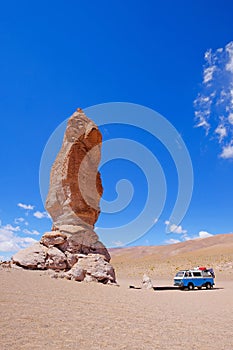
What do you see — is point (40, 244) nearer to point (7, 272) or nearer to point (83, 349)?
point (7, 272)

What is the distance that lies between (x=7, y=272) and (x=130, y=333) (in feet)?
29.1

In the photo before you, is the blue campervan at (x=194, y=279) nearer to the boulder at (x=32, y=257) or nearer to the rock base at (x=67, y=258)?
the rock base at (x=67, y=258)

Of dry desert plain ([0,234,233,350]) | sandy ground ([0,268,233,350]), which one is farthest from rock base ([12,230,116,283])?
sandy ground ([0,268,233,350])

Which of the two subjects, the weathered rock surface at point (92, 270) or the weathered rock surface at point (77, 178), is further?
the weathered rock surface at point (77, 178)

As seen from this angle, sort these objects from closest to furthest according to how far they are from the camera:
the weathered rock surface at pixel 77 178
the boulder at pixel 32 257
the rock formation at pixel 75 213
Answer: the boulder at pixel 32 257 < the rock formation at pixel 75 213 < the weathered rock surface at pixel 77 178

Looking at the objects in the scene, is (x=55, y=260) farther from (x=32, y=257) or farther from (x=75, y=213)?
(x=75, y=213)

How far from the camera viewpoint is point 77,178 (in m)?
20.0

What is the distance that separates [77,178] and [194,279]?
12.3 metres

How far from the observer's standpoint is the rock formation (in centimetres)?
1686

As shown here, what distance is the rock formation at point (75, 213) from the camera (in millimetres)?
16859

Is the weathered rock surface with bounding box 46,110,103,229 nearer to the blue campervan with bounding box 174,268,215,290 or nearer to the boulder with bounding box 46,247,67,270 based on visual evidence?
the boulder with bounding box 46,247,67,270

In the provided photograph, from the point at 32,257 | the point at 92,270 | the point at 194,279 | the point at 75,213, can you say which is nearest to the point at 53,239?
the point at 32,257

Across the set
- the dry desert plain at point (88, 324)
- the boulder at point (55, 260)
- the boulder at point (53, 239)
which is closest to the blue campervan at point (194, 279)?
the boulder at point (55, 260)

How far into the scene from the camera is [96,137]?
21.5 m
